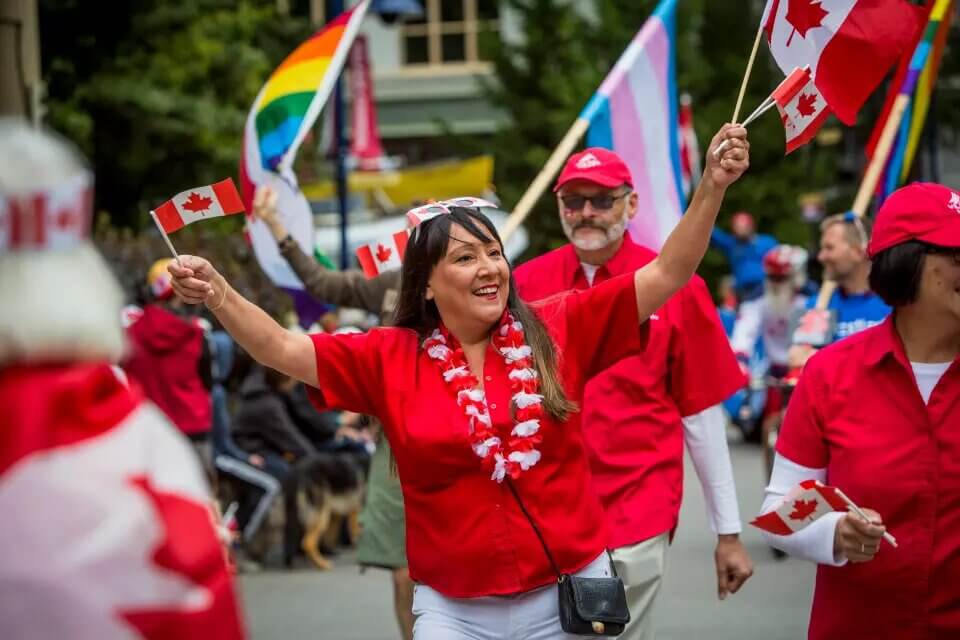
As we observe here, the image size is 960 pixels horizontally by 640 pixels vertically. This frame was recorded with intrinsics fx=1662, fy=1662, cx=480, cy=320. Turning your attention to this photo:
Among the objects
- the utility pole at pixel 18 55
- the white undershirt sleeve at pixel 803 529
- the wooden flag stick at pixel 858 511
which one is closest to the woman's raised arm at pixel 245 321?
the white undershirt sleeve at pixel 803 529

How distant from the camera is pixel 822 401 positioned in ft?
14.5

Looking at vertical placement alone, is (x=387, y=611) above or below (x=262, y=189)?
below

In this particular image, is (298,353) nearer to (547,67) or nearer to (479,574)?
(479,574)

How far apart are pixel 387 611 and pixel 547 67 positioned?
786 inches

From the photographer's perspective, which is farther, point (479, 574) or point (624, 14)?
point (624, 14)

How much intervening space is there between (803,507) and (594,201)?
202 centimetres

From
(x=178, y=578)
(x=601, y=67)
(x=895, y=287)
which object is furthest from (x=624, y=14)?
(x=178, y=578)

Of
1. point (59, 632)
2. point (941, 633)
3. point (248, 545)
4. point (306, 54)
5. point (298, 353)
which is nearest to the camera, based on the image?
point (59, 632)

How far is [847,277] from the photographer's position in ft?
27.1

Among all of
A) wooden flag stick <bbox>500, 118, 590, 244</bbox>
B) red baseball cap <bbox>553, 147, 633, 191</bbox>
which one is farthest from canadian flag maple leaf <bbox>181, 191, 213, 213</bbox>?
wooden flag stick <bbox>500, 118, 590, 244</bbox>

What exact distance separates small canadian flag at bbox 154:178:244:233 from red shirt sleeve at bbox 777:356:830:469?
1.64 m

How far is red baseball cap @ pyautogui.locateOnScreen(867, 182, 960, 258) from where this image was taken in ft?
14.1

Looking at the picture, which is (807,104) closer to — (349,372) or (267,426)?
(349,372)

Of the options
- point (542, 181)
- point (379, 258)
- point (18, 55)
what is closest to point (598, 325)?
point (379, 258)
